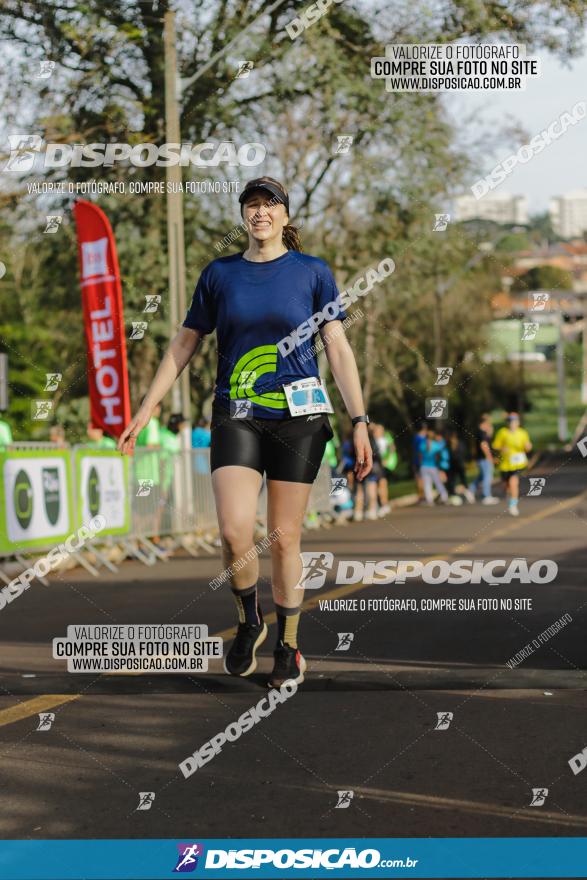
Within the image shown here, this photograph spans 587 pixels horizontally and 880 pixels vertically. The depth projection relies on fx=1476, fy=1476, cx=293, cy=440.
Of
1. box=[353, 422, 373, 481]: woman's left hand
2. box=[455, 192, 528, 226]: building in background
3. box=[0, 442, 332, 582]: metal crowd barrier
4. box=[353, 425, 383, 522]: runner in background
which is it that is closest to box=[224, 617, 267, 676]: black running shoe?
box=[353, 422, 373, 481]: woman's left hand

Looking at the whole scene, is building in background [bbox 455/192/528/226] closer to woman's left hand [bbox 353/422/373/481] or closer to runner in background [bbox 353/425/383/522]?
runner in background [bbox 353/425/383/522]

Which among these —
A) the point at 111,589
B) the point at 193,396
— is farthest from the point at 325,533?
the point at 111,589

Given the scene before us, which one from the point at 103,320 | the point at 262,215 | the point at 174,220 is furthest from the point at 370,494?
the point at 262,215

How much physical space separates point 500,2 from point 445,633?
4799 mm

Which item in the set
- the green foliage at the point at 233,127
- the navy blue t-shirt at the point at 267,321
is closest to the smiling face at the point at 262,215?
the navy blue t-shirt at the point at 267,321

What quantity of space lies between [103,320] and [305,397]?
916 cm

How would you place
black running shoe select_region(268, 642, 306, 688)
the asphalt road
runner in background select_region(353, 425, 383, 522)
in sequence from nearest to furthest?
the asphalt road
black running shoe select_region(268, 642, 306, 688)
runner in background select_region(353, 425, 383, 522)

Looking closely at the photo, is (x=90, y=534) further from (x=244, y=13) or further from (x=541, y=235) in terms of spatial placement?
(x=541, y=235)

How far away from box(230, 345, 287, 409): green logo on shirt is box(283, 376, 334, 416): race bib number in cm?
4

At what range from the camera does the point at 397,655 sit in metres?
7.11

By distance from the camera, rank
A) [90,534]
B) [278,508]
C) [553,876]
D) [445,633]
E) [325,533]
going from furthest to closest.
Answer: [325,533], [90,534], [445,633], [278,508], [553,876]

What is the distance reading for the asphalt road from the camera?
4.11 metres

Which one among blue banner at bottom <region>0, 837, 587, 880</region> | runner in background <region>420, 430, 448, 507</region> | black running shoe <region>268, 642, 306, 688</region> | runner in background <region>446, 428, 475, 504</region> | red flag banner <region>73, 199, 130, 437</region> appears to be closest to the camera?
blue banner at bottom <region>0, 837, 587, 880</region>

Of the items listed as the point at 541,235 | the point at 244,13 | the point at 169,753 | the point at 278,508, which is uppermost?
the point at 244,13
